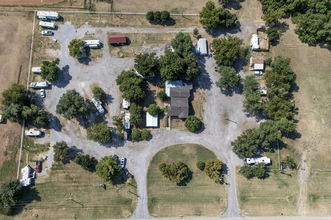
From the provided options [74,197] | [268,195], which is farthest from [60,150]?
[268,195]

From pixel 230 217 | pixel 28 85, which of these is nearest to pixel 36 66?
pixel 28 85

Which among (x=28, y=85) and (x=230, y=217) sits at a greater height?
(x=28, y=85)

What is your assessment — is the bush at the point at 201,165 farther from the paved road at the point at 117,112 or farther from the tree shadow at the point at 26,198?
the tree shadow at the point at 26,198

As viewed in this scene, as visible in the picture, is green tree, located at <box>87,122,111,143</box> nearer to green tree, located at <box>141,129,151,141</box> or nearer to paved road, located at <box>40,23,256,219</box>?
paved road, located at <box>40,23,256,219</box>

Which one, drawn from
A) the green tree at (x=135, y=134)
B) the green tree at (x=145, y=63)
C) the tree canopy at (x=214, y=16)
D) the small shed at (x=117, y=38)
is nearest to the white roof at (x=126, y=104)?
the green tree at (x=135, y=134)

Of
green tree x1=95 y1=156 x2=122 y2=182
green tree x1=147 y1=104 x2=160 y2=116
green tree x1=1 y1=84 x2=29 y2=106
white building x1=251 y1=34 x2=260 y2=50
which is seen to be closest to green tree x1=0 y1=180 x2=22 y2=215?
green tree x1=1 y1=84 x2=29 y2=106

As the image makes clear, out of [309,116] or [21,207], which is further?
[309,116]

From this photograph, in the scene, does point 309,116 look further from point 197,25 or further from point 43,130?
point 43,130
